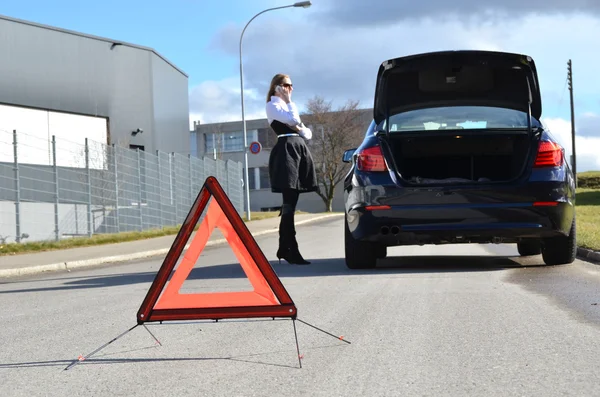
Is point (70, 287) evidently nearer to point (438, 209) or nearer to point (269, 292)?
point (438, 209)

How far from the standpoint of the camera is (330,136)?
65.1 metres

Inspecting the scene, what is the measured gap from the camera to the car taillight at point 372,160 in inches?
340

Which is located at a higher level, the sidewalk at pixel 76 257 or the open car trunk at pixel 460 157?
the open car trunk at pixel 460 157

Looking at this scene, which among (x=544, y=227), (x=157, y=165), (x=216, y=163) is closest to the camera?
(x=544, y=227)

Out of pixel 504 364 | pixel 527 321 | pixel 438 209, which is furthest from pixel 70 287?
pixel 504 364

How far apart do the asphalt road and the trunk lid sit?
5.78ft

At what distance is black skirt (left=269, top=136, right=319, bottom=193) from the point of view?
9.67 m

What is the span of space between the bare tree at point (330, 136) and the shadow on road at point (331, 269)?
5370 cm

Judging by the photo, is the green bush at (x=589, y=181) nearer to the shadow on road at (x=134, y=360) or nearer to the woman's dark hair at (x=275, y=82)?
the woman's dark hair at (x=275, y=82)

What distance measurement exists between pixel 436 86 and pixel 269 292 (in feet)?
16.1

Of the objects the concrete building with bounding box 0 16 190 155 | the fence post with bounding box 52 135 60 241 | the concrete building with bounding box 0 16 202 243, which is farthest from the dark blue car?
the concrete building with bounding box 0 16 190 155

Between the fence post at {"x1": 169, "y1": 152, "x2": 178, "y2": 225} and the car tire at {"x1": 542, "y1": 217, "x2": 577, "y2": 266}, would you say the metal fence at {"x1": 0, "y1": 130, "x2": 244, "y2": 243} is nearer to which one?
the fence post at {"x1": 169, "y1": 152, "x2": 178, "y2": 225}

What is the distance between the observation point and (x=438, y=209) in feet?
27.6

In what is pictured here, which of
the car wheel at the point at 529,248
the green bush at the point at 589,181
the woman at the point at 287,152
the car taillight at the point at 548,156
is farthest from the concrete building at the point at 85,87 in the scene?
the green bush at the point at 589,181
